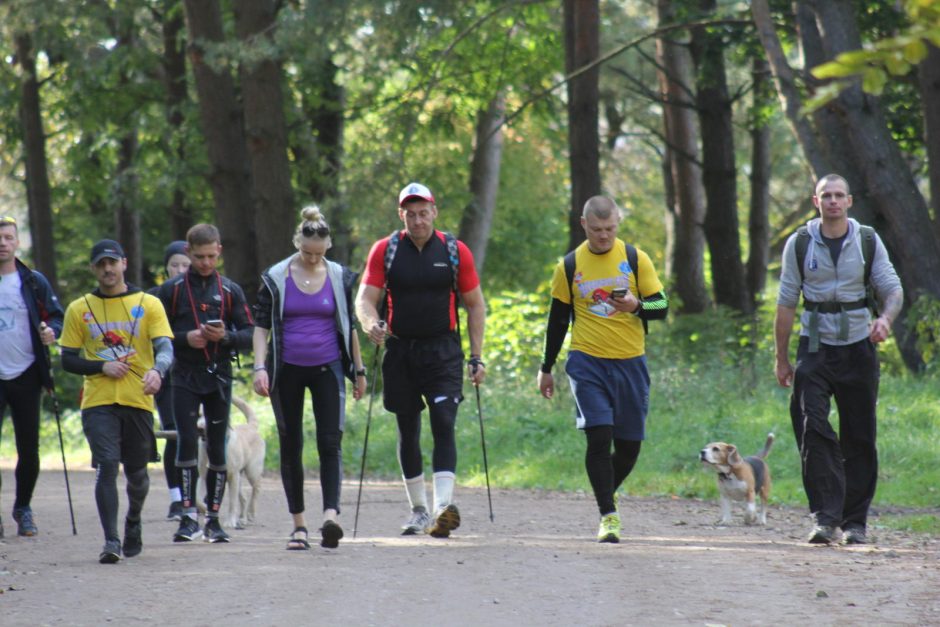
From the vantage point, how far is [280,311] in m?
9.50

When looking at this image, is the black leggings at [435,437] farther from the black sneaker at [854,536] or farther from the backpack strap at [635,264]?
Answer: the black sneaker at [854,536]

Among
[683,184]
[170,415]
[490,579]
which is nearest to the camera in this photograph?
[490,579]

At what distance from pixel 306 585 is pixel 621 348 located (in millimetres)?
2722

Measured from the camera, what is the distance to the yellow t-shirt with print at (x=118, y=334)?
30.9 feet

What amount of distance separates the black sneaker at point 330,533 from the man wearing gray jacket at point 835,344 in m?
2.91

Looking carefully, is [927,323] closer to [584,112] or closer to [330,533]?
[584,112]

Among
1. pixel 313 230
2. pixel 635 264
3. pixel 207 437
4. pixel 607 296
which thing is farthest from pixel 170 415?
pixel 635 264

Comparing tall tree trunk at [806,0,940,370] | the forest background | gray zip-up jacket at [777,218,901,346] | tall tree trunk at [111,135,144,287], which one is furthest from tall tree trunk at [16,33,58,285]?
gray zip-up jacket at [777,218,901,346]

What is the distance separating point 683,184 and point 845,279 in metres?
21.4

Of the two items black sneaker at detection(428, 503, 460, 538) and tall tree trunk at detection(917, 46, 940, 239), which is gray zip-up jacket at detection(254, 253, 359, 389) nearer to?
black sneaker at detection(428, 503, 460, 538)

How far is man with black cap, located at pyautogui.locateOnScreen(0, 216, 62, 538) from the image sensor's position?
1111 cm

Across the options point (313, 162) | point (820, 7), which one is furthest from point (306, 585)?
point (313, 162)

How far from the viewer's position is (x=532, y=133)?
45219 mm

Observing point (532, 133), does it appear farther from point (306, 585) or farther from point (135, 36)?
point (306, 585)
